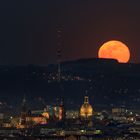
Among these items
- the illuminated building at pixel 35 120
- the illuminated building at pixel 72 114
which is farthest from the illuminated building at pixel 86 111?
the illuminated building at pixel 35 120

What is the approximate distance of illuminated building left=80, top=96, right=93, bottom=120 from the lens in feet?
472

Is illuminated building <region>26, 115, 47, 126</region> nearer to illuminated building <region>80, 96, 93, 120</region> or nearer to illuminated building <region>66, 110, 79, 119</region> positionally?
illuminated building <region>66, 110, 79, 119</region>

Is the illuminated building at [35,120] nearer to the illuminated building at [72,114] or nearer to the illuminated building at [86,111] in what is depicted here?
the illuminated building at [72,114]

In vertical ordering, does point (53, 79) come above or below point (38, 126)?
above

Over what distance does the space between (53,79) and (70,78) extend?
5673mm

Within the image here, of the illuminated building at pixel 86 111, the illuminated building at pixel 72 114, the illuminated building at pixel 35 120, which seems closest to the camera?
the illuminated building at pixel 35 120

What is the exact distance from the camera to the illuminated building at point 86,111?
14385 cm

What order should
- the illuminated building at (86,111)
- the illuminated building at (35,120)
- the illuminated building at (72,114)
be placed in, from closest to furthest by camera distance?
1. the illuminated building at (35,120)
2. the illuminated building at (72,114)
3. the illuminated building at (86,111)

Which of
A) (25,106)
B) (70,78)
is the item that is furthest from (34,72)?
(25,106)

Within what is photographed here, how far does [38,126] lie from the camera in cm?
12231

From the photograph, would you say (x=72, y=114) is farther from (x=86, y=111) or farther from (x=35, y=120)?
(x=35, y=120)

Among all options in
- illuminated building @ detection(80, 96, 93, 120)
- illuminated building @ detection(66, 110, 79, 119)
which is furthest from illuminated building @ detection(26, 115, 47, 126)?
illuminated building @ detection(80, 96, 93, 120)

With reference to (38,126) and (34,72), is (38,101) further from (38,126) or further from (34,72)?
(38,126)

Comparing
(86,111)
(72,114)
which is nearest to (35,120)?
(72,114)
